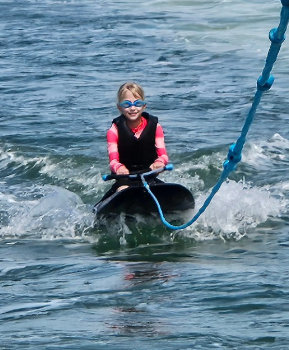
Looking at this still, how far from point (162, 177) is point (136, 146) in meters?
2.21

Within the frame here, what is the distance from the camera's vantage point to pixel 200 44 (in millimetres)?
20125

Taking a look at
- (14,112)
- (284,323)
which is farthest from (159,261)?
(14,112)

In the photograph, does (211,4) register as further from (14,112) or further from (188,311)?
(188,311)

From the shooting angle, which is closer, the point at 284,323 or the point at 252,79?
the point at 284,323

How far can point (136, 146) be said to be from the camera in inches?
379

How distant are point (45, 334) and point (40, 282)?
1.42 meters

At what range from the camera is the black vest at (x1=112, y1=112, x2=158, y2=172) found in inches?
379

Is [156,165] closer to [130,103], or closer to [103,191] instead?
[130,103]

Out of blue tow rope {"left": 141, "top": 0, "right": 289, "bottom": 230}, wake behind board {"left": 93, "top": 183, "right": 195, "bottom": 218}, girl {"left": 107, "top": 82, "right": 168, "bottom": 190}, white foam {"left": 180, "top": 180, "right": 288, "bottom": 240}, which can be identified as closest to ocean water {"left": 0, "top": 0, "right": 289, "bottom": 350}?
white foam {"left": 180, "top": 180, "right": 288, "bottom": 240}

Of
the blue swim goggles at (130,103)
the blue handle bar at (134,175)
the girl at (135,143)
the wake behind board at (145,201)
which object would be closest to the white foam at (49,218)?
the wake behind board at (145,201)

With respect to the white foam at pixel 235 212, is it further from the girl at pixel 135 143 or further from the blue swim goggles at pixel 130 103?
the blue swim goggles at pixel 130 103

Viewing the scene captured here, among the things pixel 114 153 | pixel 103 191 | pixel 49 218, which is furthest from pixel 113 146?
pixel 103 191

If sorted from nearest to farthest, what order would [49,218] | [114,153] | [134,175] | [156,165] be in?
[134,175]
[156,165]
[114,153]
[49,218]

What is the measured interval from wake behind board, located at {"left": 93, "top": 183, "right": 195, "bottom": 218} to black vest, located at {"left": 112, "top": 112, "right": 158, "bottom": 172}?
Result: 1.74 feet
